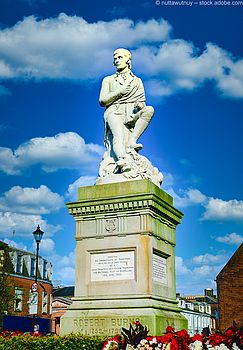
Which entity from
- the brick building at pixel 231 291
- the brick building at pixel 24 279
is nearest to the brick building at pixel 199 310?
the brick building at pixel 24 279

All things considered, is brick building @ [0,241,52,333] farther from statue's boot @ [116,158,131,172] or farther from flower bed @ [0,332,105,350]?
flower bed @ [0,332,105,350]

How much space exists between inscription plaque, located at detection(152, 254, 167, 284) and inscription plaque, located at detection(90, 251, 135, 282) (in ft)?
1.77

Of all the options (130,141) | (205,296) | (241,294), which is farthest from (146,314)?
(205,296)

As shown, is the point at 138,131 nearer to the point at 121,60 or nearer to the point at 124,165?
the point at 124,165

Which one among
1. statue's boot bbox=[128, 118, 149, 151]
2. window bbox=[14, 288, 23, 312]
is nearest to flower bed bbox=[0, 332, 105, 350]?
statue's boot bbox=[128, 118, 149, 151]

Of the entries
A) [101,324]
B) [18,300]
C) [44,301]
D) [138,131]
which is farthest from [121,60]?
[44,301]

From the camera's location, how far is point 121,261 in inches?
453

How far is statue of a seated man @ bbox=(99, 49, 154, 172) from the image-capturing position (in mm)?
13117

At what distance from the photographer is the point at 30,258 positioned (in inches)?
2672

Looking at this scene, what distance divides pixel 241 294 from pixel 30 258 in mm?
37600

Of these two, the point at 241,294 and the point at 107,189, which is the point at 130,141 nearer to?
the point at 107,189

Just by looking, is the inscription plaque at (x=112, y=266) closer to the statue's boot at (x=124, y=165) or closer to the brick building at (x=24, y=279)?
the statue's boot at (x=124, y=165)

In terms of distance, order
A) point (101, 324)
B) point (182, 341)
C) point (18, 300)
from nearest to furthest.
Answer: point (182, 341), point (101, 324), point (18, 300)

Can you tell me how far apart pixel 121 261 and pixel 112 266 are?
0.23 meters
